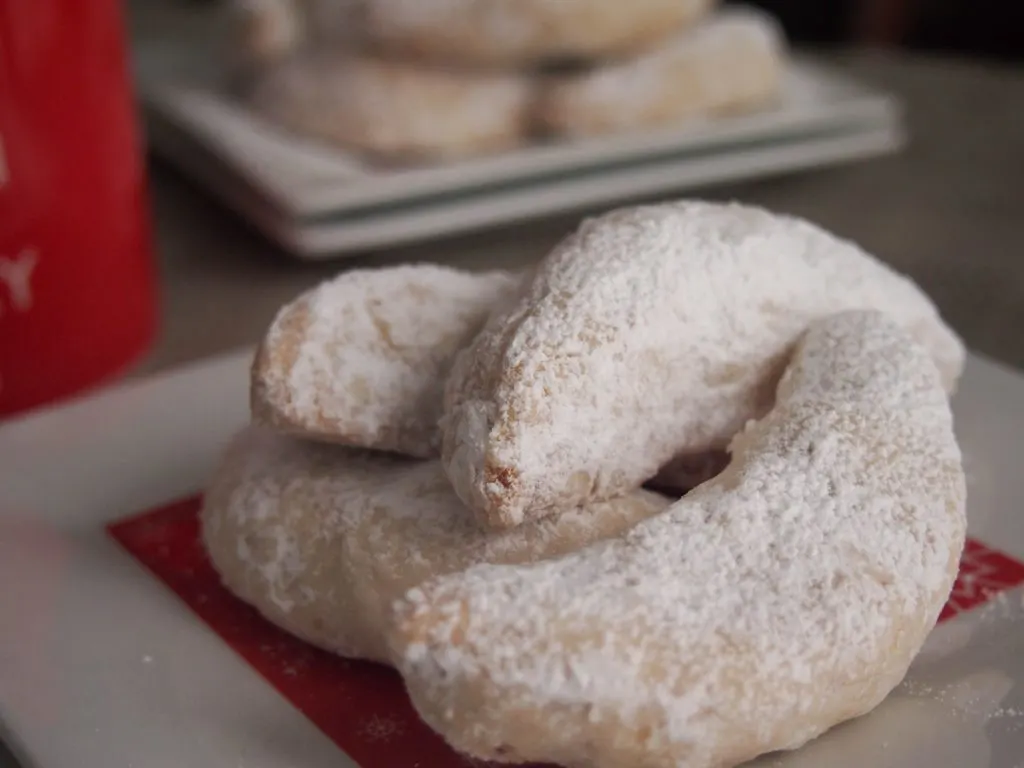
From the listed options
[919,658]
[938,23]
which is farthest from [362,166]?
[938,23]

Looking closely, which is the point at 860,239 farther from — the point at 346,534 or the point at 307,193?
the point at 346,534

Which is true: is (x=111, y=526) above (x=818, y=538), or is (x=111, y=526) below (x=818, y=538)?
below

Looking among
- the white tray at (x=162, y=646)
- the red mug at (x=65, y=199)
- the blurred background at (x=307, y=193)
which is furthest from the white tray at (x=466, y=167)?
the white tray at (x=162, y=646)

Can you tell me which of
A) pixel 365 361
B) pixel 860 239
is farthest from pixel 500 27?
pixel 365 361

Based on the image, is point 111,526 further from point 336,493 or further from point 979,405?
point 979,405

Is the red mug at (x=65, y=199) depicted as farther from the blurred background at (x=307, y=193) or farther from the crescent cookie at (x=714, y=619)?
the crescent cookie at (x=714, y=619)

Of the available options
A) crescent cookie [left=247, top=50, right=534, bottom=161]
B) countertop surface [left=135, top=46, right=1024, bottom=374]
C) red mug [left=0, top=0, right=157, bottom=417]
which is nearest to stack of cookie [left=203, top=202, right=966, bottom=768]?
red mug [left=0, top=0, right=157, bottom=417]
